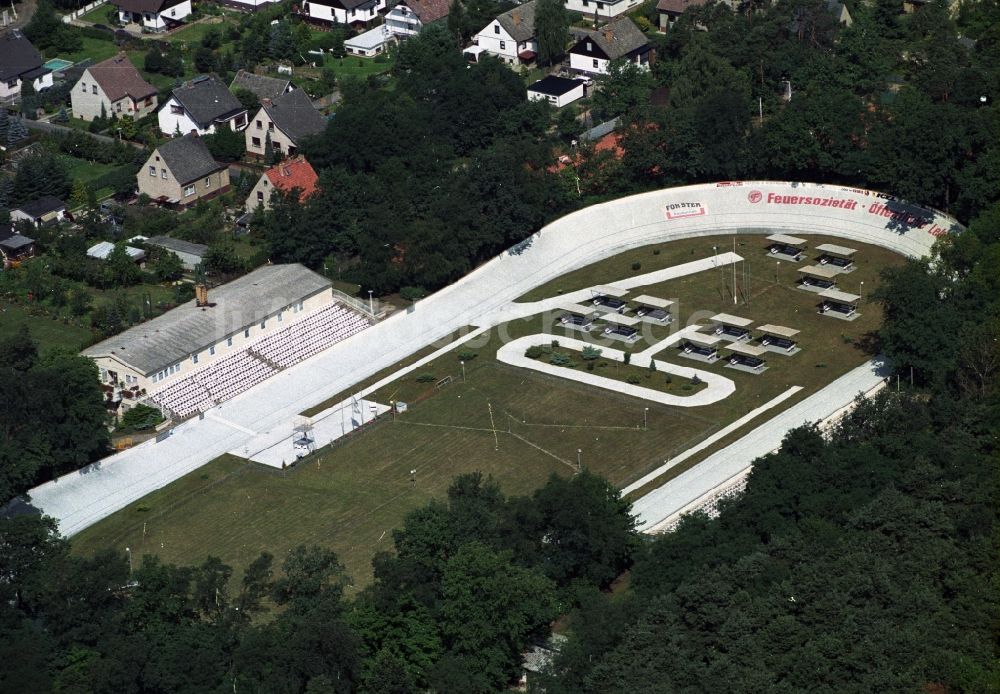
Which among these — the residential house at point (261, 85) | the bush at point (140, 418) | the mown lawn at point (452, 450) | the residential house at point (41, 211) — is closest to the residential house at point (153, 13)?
the residential house at point (261, 85)

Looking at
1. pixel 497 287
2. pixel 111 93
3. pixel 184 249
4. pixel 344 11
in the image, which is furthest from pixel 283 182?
pixel 344 11

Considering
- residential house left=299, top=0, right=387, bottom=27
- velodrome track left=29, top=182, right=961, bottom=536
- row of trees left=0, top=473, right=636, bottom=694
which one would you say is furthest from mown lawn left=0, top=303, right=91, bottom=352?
residential house left=299, top=0, right=387, bottom=27

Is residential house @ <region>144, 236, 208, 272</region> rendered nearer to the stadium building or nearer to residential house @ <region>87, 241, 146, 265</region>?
residential house @ <region>87, 241, 146, 265</region>

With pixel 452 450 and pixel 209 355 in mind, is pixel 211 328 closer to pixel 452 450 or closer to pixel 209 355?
pixel 209 355

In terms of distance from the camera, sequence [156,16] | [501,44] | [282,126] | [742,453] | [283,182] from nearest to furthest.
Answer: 1. [742,453]
2. [283,182]
3. [282,126]
4. [501,44]
5. [156,16]

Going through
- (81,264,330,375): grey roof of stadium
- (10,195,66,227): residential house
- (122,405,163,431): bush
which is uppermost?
(10,195,66,227): residential house

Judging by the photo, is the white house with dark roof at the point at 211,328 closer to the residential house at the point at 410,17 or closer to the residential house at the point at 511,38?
the residential house at the point at 511,38
